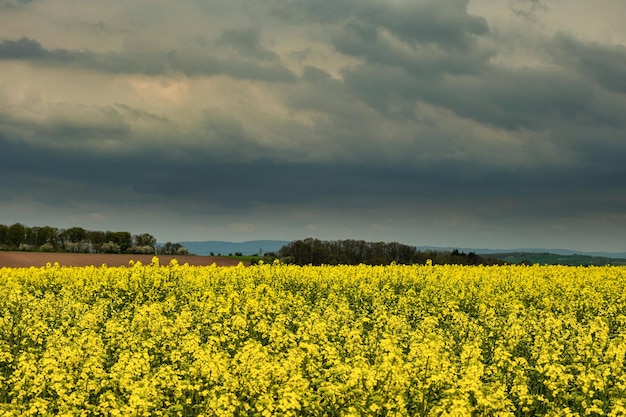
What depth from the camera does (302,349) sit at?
Answer: 1402cm

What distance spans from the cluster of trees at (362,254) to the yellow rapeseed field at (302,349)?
32506 millimetres

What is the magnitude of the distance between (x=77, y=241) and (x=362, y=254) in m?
43.3

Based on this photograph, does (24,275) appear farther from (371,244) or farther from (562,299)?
(371,244)

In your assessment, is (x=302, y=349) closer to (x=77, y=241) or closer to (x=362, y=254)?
(x=362, y=254)

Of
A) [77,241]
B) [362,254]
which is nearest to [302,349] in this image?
[362,254]

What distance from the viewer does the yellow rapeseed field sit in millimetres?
10883

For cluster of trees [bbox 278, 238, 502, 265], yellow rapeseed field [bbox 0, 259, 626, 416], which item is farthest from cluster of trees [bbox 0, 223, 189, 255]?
yellow rapeseed field [bbox 0, 259, 626, 416]

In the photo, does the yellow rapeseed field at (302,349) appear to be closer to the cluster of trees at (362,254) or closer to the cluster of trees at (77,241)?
the cluster of trees at (362,254)

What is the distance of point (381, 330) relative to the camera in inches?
687

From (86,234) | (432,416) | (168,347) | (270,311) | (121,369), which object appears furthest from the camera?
(86,234)

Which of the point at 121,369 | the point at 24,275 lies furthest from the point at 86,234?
the point at 121,369

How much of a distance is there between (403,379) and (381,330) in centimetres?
642

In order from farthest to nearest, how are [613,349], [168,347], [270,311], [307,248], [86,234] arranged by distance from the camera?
[86,234] → [307,248] → [270,311] → [168,347] → [613,349]

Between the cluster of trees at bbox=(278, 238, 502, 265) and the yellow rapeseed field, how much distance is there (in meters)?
32.5
